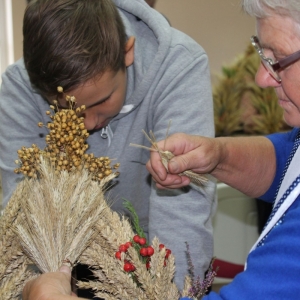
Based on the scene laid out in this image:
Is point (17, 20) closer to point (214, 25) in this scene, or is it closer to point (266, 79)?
point (214, 25)

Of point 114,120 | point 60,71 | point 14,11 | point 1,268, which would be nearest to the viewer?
point 1,268

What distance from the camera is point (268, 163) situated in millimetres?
1449

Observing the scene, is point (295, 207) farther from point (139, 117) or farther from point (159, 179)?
point (139, 117)

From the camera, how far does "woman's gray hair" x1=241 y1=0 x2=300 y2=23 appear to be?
923 millimetres

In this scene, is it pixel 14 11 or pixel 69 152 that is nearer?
pixel 69 152

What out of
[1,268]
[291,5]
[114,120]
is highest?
[291,5]

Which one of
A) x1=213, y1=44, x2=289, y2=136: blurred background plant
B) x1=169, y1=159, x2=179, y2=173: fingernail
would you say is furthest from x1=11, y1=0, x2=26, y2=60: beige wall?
x1=169, y1=159, x2=179, y2=173: fingernail

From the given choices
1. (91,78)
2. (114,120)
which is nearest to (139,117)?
(114,120)

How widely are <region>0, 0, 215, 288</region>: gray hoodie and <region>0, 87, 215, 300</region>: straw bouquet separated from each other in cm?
26

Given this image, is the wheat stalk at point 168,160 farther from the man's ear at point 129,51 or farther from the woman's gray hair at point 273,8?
the woman's gray hair at point 273,8

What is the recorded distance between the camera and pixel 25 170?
1.16 metres

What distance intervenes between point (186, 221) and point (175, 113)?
0.29 meters

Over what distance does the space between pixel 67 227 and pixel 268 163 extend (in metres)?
0.61

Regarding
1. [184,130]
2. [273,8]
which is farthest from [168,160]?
[273,8]
